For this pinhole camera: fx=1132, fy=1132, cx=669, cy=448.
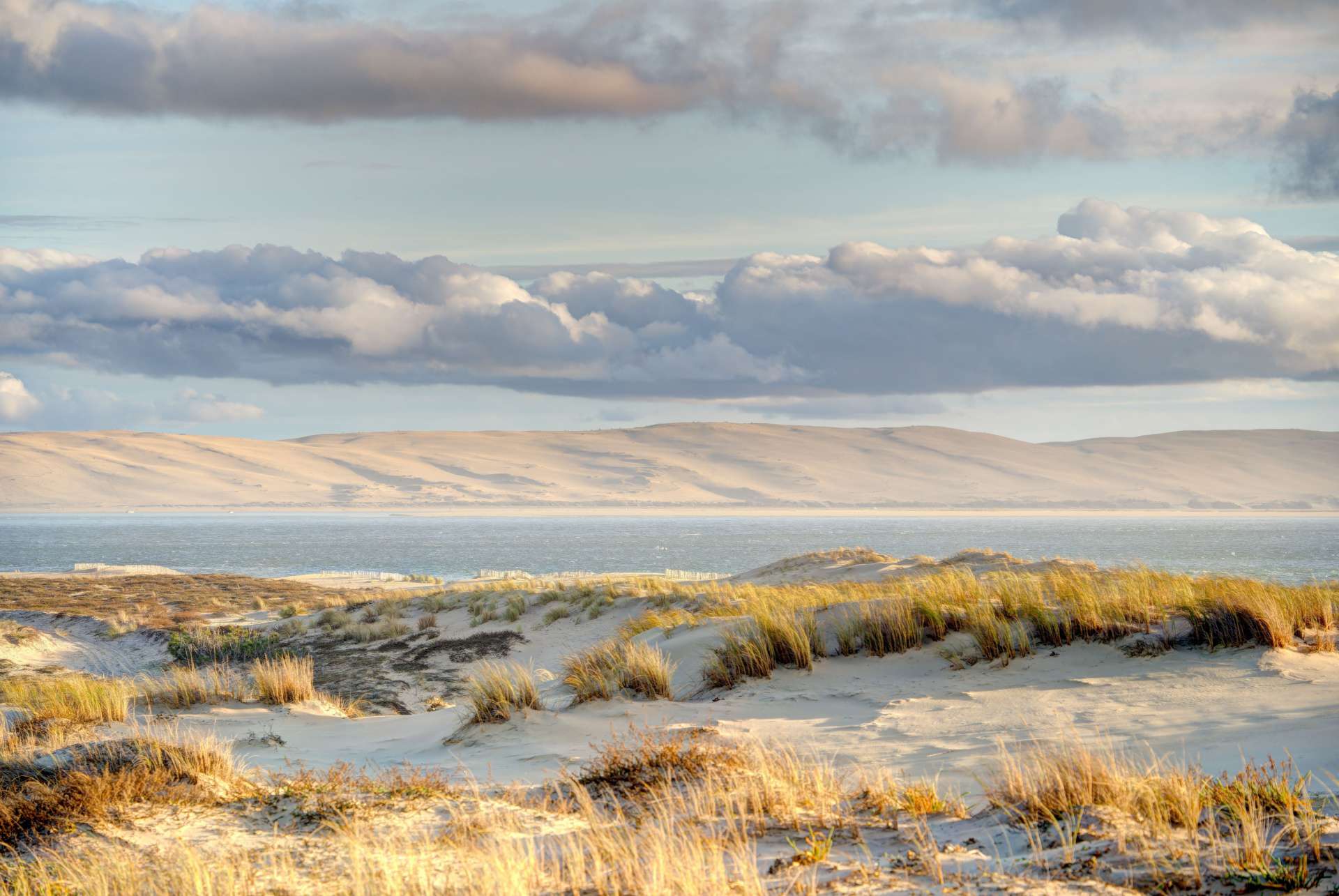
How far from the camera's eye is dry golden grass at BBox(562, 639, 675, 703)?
38.0ft

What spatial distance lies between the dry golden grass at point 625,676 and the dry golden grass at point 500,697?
62 cm

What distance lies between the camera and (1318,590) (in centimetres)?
1257

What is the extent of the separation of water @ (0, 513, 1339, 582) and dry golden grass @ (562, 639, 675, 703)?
97.6ft

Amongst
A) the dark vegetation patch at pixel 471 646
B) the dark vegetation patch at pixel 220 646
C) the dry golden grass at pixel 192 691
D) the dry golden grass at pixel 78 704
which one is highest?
the dry golden grass at pixel 78 704

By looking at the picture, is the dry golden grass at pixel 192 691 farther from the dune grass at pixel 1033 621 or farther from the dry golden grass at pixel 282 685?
the dune grass at pixel 1033 621

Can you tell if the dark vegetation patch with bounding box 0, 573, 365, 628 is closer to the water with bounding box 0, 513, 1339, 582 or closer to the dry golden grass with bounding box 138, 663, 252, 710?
the water with bounding box 0, 513, 1339, 582

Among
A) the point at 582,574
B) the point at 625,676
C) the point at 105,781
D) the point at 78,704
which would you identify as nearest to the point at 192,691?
the point at 78,704

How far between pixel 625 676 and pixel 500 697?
147cm

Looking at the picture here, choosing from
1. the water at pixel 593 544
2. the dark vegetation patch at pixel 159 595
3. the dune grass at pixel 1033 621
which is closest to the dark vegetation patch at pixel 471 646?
the dark vegetation patch at pixel 159 595

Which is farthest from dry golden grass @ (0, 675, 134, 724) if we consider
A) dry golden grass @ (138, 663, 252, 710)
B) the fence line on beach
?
the fence line on beach

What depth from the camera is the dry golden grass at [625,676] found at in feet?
38.0

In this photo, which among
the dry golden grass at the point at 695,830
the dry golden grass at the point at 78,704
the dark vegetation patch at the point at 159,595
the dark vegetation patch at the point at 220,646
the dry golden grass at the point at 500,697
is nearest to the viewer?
the dry golden grass at the point at 695,830

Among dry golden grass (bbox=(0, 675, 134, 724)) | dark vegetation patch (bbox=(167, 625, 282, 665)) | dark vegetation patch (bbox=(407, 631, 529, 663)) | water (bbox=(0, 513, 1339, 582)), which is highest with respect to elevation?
dry golden grass (bbox=(0, 675, 134, 724))

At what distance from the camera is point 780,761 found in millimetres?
7391
